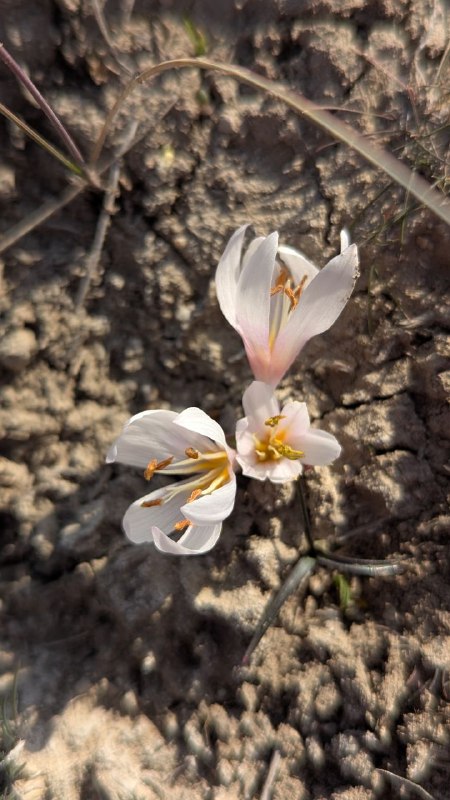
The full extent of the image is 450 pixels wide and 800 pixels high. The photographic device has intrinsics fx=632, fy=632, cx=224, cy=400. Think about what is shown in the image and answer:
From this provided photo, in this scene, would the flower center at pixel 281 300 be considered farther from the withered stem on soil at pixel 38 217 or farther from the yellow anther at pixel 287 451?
the withered stem on soil at pixel 38 217

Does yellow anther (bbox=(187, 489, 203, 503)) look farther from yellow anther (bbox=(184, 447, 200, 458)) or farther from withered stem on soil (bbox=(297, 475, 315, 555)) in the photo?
withered stem on soil (bbox=(297, 475, 315, 555))

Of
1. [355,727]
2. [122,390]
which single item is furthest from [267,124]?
[355,727]

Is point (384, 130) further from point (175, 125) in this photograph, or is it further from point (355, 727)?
point (355, 727)

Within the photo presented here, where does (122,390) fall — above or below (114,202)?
below

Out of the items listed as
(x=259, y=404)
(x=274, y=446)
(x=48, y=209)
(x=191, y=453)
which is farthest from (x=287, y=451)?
(x=48, y=209)

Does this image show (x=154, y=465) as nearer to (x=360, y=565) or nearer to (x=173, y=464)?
(x=173, y=464)
